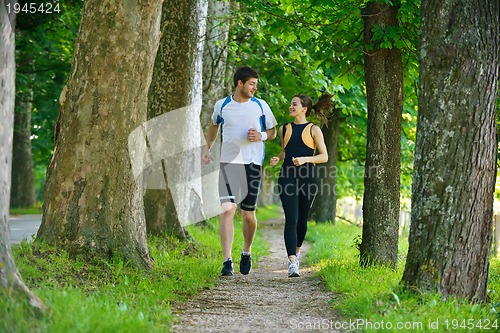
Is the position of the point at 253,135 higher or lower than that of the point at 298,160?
higher

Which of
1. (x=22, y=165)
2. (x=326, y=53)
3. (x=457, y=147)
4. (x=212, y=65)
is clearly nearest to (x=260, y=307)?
(x=457, y=147)

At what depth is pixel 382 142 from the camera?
935 centimetres

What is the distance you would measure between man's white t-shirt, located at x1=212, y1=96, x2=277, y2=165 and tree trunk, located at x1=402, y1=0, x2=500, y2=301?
305 centimetres

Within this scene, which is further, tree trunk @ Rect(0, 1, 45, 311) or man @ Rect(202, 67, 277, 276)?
man @ Rect(202, 67, 277, 276)

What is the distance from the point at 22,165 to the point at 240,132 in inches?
754

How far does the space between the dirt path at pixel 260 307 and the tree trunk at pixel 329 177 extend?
13.5m

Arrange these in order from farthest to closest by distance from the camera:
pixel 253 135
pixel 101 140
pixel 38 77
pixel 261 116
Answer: pixel 38 77 < pixel 261 116 < pixel 253 135 < pixel 101 140

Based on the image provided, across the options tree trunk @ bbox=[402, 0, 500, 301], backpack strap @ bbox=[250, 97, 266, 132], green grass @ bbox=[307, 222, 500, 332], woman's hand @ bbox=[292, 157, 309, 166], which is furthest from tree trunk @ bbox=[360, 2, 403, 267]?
tree trunk @ bbox=[402, 0, 500, 301]

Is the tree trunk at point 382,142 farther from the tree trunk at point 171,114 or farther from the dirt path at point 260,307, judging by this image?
the tree trunk at point 171,114

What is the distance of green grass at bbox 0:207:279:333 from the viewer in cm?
489

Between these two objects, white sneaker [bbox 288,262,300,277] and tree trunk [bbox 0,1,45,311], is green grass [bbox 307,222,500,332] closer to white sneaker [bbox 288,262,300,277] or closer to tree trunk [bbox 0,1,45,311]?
white sneaker [bbox 288,262,300,277]

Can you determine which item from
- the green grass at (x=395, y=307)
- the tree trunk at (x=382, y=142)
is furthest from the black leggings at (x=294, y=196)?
the green grass at (x=395, y=307)

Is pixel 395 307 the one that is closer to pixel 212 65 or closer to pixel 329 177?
pixel 212 65

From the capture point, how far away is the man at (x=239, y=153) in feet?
29.8
